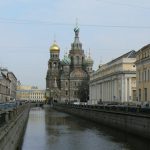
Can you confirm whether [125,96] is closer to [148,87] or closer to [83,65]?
[148,87]

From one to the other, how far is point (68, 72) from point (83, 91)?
16.9 metres

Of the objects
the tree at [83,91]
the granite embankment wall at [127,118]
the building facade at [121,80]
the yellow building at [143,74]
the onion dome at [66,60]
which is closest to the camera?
the granite embankment wall at [127,118]

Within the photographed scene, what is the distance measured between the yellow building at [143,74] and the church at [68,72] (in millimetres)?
110196

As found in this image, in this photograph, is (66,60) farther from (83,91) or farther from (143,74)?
(143,74)

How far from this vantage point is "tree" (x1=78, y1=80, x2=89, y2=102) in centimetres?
17262

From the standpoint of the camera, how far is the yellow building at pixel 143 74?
67363mm

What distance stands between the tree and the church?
2903 millimetres

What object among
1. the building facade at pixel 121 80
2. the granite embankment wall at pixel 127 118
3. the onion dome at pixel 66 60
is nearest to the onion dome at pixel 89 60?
the onion dome at pixel 66 60

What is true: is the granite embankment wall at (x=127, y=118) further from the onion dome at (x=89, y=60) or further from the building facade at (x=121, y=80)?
the onion dome at (x=89, y=60)

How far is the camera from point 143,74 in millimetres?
70125

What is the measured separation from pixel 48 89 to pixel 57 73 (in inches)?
333

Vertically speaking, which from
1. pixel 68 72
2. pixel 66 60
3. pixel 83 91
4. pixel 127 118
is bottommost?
pixel 127 118

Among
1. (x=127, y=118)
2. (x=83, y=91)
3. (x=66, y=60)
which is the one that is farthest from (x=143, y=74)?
(x=66, y=60)

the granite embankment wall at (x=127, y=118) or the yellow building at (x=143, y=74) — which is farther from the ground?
the yellow building at (x=143, y=74)
